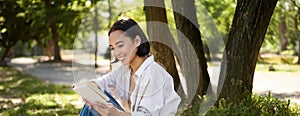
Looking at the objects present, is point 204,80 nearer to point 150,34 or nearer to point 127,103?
point 150,34

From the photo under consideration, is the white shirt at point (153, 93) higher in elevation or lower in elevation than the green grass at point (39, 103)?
higher

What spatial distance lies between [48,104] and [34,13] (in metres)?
12.1

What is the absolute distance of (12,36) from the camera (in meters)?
24.8

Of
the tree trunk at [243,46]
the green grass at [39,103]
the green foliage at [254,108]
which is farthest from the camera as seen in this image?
the green grass at [39,103]

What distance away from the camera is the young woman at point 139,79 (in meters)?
2.80

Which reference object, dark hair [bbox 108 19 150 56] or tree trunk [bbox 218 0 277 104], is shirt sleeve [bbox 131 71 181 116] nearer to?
dark hair [bbox 108 19 150 56]

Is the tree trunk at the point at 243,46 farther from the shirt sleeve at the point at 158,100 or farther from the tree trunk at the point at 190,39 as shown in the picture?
the shirt sleeve at the point at 158,100

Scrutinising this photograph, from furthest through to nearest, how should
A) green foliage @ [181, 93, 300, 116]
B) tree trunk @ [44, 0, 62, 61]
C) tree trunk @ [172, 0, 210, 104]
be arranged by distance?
tree trunk @ [44, 0, 62, 61]
tree trunk @ [172, 0, 210, 104]
green foliage @ [181, 93, 300, 116]

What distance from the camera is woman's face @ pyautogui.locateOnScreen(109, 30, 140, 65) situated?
291cm

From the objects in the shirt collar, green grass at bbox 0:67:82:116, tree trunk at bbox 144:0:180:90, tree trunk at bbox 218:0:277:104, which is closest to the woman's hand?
the shirt collar

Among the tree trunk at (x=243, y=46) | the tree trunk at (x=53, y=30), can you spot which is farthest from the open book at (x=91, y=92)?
the tree trunk at (x=53, y=30)

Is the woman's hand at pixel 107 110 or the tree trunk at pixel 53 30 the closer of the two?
the woman's hand at pixel 107 110

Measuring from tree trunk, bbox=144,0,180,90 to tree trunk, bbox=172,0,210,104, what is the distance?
8.9 inches

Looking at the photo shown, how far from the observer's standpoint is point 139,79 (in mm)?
2961
